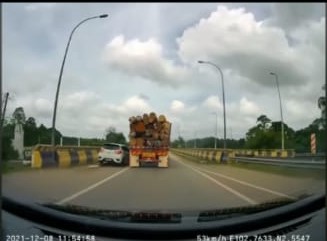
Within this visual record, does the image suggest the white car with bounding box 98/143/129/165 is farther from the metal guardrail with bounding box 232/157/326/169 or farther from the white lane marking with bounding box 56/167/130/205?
the metal guardrail with bounding box 232/157/326/169

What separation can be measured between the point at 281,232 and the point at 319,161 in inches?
25.3

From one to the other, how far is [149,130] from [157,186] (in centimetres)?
71

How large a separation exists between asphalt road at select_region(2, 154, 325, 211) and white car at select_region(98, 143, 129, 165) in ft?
0.31

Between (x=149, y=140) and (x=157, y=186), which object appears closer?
(x=149, y=140)

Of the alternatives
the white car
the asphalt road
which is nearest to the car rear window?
the white car

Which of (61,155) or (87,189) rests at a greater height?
(61,155)

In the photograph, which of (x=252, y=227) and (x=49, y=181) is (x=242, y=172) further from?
(x=49, y=181)

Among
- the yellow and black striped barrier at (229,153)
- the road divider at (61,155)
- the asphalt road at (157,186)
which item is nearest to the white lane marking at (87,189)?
the asphalt road at (157,186)

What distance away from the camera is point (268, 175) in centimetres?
549

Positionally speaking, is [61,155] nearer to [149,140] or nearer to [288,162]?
[149,140]

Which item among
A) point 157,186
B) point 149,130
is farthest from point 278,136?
point 157,186

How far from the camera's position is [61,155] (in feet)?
18.6

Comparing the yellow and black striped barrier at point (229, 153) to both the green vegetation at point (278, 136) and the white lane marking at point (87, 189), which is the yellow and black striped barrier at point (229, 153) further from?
the white lane marking at point (87, 189)

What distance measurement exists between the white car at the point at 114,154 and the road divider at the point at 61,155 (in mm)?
65
